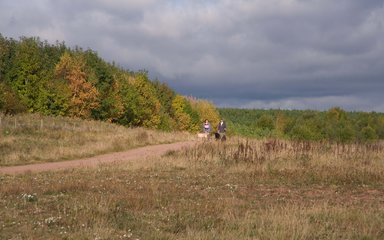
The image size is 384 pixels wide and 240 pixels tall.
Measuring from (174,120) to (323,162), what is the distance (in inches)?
2642

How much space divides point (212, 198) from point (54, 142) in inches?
817

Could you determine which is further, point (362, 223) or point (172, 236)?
point (362, 223)

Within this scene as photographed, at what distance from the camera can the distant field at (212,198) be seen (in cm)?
889

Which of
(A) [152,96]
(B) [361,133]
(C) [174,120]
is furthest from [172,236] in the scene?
(B) [361,133]

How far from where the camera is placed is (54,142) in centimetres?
3136

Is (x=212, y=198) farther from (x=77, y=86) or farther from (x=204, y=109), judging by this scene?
(x=204, y=109)

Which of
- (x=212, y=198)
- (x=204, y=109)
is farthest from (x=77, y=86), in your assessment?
(x=204, y=109)

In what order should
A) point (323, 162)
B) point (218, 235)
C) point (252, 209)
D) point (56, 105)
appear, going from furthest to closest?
point (56, 105)
point (323, 162)
point (252, 209)
point (218, 235)

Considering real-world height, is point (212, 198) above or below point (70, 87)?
below

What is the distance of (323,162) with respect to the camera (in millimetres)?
20438

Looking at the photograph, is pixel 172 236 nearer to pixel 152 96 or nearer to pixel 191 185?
pixel 191 185

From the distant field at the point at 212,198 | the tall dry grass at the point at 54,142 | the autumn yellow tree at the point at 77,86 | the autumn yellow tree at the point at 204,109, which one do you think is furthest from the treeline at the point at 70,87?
the distant field at the point at 212,198

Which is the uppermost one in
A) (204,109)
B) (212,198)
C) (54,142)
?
(204,109)

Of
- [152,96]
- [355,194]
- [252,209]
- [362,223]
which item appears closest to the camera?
[362,223]
